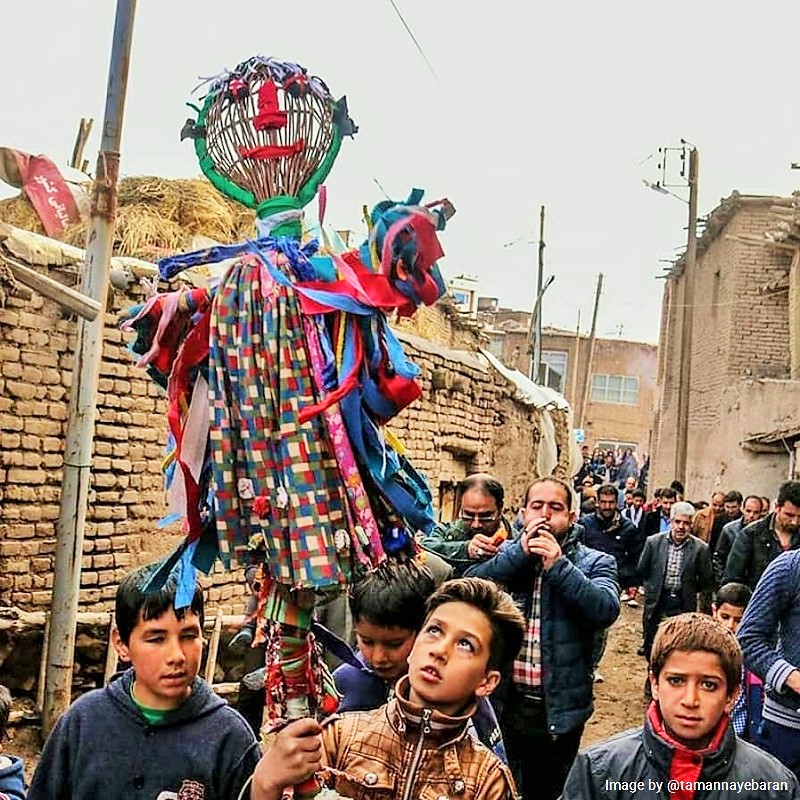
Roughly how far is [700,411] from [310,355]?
23.2 meters

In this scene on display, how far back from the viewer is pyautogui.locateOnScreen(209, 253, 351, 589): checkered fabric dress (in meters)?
1.97

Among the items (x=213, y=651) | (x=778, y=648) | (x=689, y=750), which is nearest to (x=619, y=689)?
(x=213, y=651)

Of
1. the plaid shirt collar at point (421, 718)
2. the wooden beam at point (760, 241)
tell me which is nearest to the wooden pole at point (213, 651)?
the plaid shirt collar at point (421, 718)

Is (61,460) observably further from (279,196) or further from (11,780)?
(279,196)

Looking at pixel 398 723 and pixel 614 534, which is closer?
pixel 398 723

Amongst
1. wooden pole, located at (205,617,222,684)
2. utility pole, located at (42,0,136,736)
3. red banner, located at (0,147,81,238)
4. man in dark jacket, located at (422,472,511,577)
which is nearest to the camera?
man in dark jacket, located at (422,472,511,577)

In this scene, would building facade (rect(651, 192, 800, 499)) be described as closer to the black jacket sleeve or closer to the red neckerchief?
the black jacket sleeve

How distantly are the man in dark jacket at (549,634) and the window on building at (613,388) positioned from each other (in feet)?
144

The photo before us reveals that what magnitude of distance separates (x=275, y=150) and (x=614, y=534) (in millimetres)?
7700

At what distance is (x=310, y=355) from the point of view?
2016 millimetres

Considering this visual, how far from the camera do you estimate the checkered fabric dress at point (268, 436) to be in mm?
1967

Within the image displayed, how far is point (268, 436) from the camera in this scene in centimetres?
200

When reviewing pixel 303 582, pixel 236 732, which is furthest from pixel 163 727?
pixel 303 582

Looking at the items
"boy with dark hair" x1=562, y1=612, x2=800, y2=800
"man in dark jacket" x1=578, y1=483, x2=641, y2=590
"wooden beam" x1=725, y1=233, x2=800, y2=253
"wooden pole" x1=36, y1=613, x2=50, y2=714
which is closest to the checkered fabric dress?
"boy with dark hair" x1=562, y1=612, x2=800, y2=800
